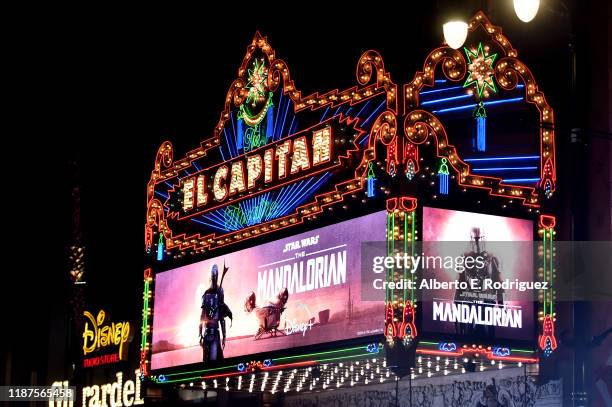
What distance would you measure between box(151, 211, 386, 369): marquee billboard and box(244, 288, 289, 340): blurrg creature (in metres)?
0.03

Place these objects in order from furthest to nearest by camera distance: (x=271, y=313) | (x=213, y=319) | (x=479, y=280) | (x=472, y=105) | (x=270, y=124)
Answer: (x=213, y=319) → (x=270, y=124) → (x=271, y=313) → (x=472, y=105) → (x=479, y=280)

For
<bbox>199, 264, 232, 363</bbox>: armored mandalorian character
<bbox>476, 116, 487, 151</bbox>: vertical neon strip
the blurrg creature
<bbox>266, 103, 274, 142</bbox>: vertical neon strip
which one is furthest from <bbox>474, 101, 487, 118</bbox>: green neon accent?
<bbox>199, 264, 232, 363</bbox>: armored mandalorian character

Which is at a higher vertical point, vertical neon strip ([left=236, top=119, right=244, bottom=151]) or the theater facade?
vertical neon strip ([left=236, top=119, right=244, bottom=151])

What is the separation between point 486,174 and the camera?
2655 cm

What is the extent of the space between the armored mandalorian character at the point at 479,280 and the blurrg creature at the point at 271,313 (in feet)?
16.2

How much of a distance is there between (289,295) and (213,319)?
3.81 meters

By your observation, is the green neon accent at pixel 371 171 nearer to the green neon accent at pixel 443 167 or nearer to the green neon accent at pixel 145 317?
the green neon accent at pixel 443 167

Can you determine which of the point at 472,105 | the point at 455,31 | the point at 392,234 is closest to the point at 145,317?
the point at 392,234

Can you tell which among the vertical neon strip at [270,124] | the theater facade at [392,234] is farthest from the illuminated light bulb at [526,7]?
the vertical neon strip at [270,124]

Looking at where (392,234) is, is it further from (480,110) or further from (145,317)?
(145,317)

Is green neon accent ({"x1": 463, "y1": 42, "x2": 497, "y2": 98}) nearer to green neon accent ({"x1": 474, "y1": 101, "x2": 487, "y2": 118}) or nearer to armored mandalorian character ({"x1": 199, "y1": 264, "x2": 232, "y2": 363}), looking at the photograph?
green neon accent ({"x1": 474, "y1": 101, "x2": 487, "y2": 118})

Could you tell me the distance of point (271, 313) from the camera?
2914 cm

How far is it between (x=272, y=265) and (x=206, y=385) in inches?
208

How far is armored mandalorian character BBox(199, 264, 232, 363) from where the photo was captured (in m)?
31.2
